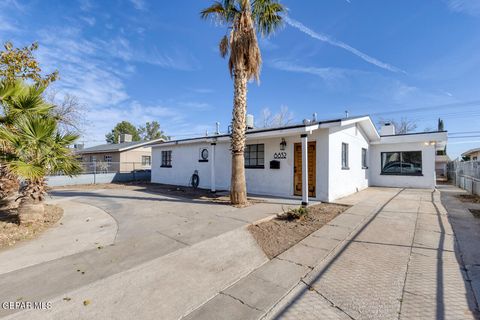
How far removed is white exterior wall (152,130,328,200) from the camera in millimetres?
8930

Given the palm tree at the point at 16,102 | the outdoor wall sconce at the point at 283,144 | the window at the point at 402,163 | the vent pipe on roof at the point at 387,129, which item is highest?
the vent pipe on roof at the point at 387,129

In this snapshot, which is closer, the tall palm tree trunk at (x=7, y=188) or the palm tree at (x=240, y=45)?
the tall palm tree trunk at (x=7, y=188)

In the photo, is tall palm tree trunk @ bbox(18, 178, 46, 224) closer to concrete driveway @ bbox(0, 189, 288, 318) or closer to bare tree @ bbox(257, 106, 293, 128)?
concrete driveway @ bbox(0, 189, 288, 318)

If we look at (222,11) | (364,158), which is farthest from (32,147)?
(364,158)

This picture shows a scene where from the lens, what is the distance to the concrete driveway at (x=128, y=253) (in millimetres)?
2896

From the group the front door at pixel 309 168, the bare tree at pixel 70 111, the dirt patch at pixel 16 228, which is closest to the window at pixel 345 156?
the front door at pixel 309 168

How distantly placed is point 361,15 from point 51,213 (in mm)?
14839

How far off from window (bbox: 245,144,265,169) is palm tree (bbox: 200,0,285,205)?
288 cm

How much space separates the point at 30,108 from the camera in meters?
5.40

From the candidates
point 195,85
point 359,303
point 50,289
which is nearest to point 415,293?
point 359,303

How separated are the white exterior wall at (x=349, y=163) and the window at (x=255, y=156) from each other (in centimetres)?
314

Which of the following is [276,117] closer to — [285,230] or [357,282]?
[285,230]

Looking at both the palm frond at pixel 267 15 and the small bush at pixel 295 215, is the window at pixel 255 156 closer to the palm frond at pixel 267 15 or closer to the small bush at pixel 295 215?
the small bush at pixel 295 215

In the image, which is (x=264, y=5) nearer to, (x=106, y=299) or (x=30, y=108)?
(x=30, y=108)
